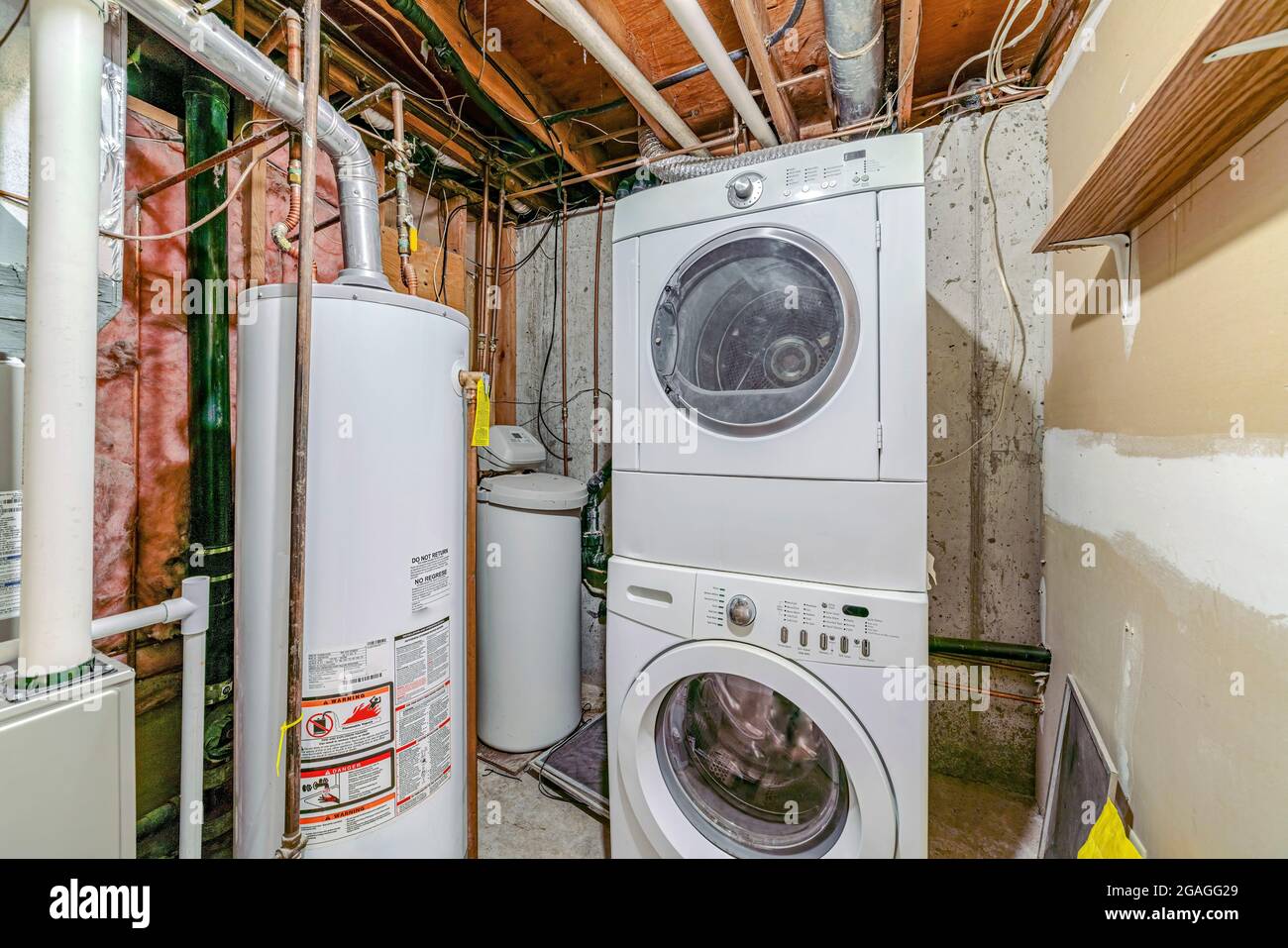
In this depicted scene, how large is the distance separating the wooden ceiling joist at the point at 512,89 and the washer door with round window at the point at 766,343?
32.8 inches

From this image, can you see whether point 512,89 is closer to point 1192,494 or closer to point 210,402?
point 210,402

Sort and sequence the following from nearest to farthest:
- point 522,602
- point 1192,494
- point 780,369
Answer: point 1192,494
point 780,369
point 522,602

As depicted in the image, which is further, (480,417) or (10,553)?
(480,417)

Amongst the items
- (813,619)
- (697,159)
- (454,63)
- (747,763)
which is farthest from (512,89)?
(747,763)

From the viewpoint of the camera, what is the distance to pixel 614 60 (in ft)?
4.37

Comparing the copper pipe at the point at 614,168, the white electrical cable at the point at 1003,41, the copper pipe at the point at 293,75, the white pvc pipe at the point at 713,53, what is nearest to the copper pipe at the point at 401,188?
the copper pipe at the point at 293,75

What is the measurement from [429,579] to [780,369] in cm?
93

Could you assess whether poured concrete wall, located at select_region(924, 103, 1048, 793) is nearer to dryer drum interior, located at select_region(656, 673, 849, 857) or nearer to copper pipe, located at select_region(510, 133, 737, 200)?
copper pipe, located at select_region(510, 133, 737, 200)

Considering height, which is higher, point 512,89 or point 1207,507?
point 512,89

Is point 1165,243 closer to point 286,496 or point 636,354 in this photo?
point 636,354

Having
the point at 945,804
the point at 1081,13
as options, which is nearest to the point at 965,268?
the point at 1081,13

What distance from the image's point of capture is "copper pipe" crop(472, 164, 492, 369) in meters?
2.18

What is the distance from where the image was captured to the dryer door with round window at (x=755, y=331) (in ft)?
3.70

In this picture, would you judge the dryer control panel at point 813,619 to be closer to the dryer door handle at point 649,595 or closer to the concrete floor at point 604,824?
the dryer door handle at point 649,595
